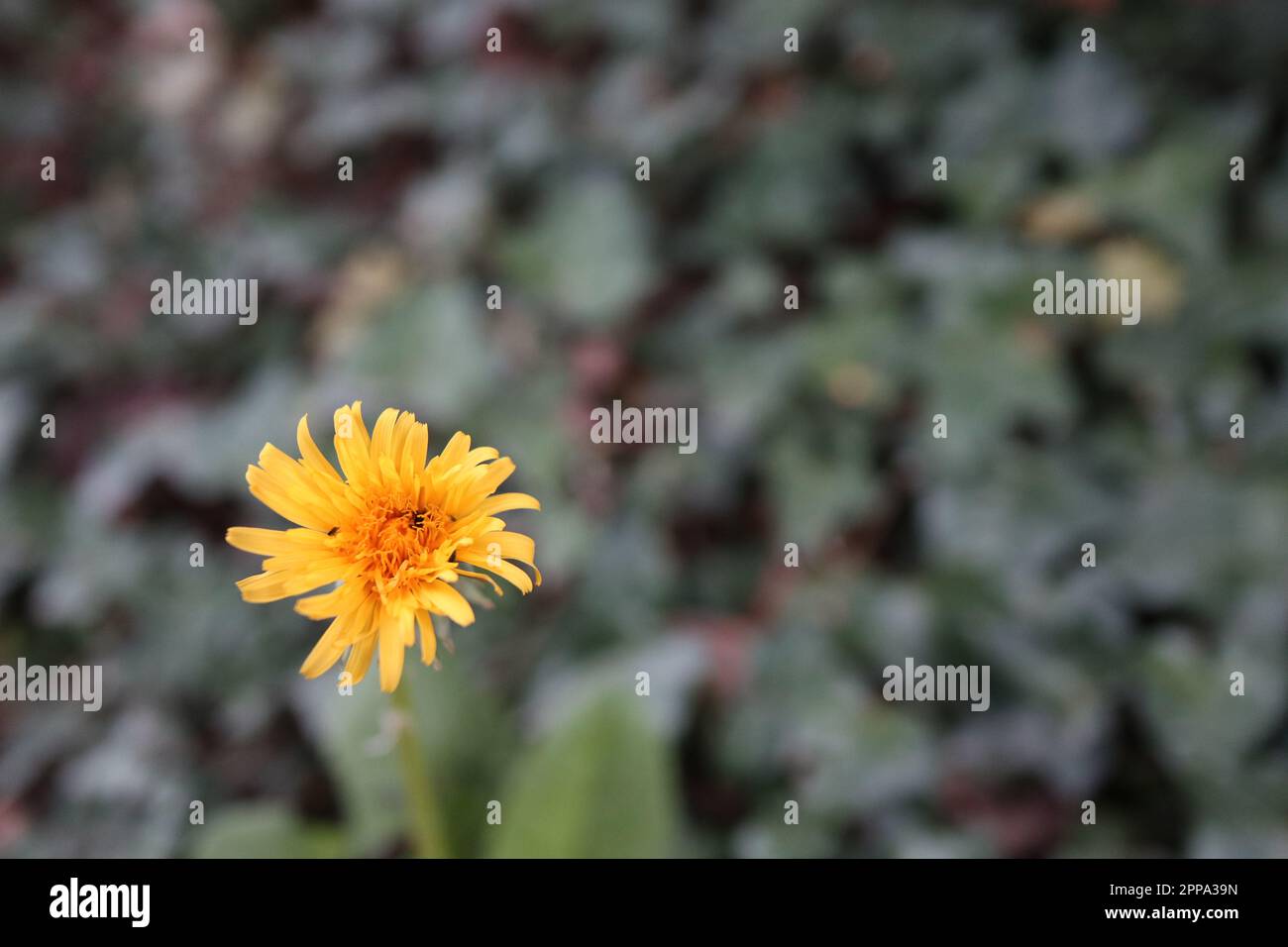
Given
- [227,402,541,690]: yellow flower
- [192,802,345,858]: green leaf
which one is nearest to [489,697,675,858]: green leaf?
[192,802,345,858]: green leaf

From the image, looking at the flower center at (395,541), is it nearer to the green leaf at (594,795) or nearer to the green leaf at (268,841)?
the green leaf at (594,795)

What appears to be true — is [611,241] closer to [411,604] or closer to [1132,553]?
[1132,553]

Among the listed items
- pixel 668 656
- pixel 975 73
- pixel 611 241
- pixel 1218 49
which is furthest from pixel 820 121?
pixel 668 656

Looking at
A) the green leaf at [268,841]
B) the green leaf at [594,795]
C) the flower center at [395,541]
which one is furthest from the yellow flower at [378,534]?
the green leaf at [268,841]

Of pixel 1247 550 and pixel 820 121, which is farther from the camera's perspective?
pixel 820 121

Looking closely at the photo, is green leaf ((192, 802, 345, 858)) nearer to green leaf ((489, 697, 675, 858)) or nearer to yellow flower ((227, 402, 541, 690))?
green leaf ((489, 697, 675, 858))

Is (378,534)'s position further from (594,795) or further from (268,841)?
(268,841)

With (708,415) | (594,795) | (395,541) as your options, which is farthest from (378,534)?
(708,415)
